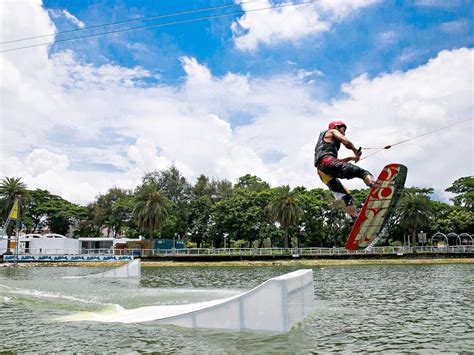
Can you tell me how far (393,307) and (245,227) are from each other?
59.6 meters

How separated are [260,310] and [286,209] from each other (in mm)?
58337

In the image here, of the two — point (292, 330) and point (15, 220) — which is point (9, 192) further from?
point (292, 330)

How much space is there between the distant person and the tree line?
181 feet

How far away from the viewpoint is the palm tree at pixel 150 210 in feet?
241

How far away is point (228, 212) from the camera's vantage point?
265ft

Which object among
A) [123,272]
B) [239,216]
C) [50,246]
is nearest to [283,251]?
[239,216]

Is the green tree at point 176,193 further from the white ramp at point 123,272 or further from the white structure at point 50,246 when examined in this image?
the white ramp at point 123,272

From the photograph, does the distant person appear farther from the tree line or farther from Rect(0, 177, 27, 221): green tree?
Rect(0, 177, 27, 221): green tree

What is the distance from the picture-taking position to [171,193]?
94562 millimetres

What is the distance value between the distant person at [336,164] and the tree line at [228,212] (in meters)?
55.3

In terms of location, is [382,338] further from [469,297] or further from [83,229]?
[83,229]

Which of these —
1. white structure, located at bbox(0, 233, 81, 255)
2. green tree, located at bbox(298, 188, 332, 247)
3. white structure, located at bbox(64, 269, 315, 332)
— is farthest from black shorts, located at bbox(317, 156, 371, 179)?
white structure, located at bbox(0, 233, 81, 255)

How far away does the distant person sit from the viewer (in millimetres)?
9242

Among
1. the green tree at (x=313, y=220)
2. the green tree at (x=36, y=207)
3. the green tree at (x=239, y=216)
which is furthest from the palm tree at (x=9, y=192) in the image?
the green tree at (x=313, y=220)
